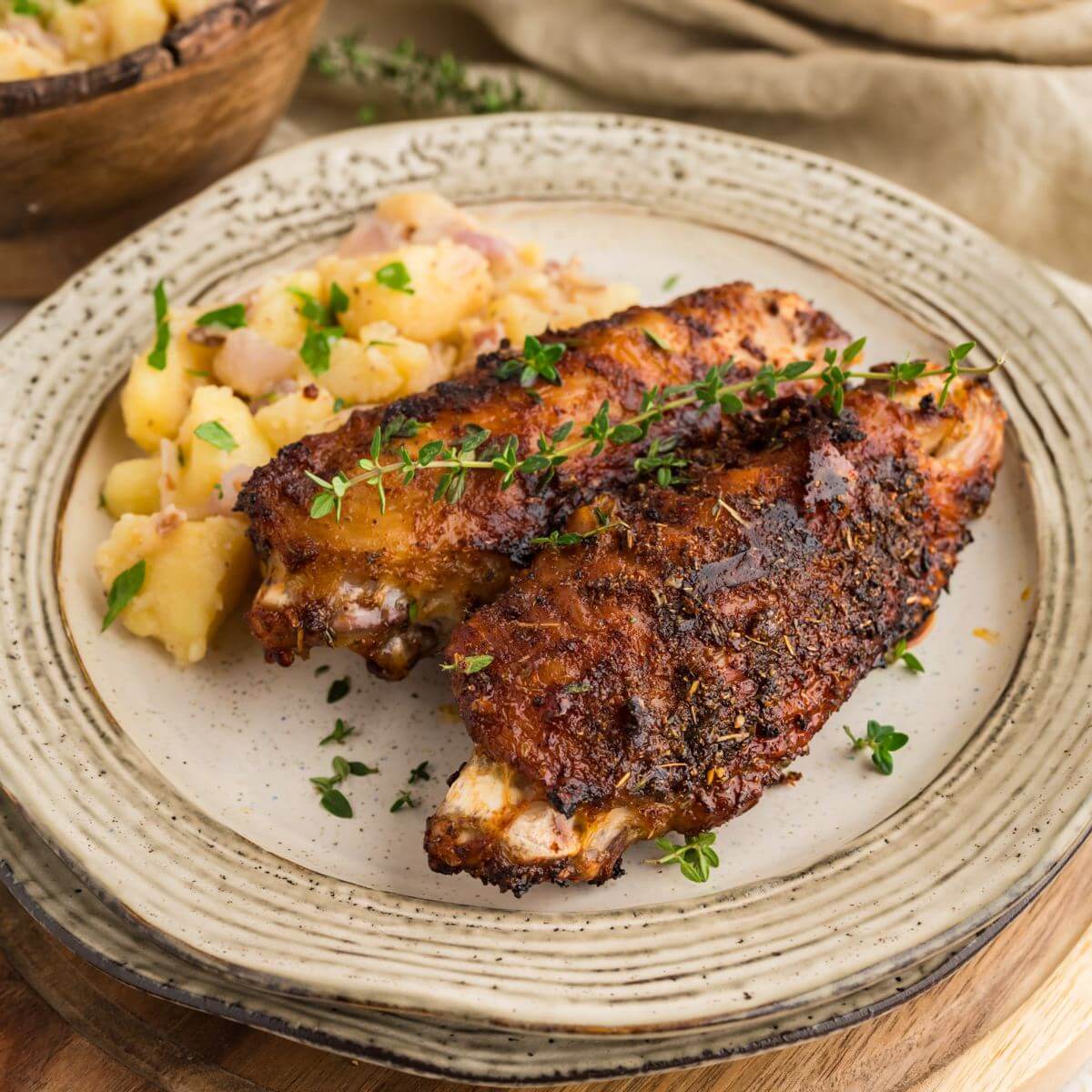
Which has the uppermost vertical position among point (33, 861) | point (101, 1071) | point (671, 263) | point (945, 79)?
point (945, 79)

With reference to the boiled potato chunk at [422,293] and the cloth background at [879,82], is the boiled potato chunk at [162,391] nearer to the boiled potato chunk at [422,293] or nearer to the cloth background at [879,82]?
the boiled potato chunk at [422,293]

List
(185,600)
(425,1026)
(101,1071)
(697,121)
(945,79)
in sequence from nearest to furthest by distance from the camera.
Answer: (425,1026), (101,1071), (185,600), (945,79), (697,121)

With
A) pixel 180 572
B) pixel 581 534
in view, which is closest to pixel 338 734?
pixel 180 572

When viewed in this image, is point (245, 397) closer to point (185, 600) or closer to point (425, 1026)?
point (185, 600)

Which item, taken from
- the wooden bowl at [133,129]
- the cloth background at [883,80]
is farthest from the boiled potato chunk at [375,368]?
the cloth background at [883,80]

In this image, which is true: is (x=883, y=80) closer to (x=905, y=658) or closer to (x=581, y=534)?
(x=905, y=658)

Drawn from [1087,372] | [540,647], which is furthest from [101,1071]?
[1087,372]
